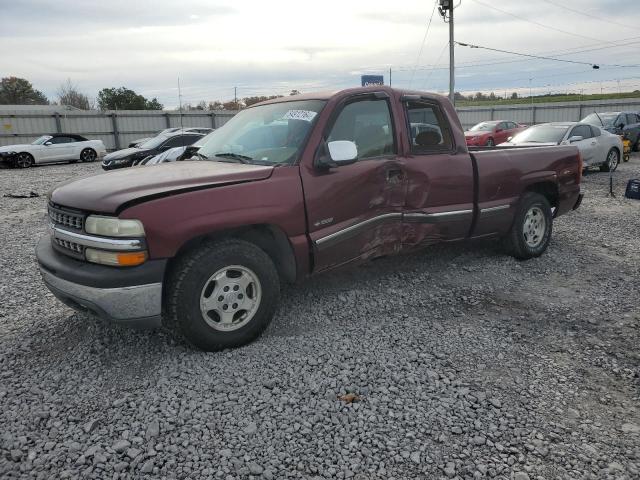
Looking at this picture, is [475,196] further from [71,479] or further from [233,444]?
[71,479]

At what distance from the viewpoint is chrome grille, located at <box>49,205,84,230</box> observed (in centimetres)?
325

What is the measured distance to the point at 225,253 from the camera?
11.0 feet

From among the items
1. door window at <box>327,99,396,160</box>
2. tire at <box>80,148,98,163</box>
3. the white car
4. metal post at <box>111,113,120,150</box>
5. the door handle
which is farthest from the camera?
metal post at <box>111,113,120,150</box>

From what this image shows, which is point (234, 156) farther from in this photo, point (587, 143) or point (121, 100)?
point (121, 100)

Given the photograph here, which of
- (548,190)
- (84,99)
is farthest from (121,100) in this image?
(548,190)

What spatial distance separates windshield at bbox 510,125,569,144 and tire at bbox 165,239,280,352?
11.0 metres

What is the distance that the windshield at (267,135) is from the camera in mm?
3904

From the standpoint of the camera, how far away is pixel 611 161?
14383 millimetres

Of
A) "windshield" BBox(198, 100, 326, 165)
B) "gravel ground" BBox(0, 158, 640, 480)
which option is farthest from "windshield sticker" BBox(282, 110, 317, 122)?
"gravel ground" BBox(0, 158, 640, 480)

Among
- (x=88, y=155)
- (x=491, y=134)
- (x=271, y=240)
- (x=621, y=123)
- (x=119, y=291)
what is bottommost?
(x=119, y=291)

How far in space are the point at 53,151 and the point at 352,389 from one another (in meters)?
21.5

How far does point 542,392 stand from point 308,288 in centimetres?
235

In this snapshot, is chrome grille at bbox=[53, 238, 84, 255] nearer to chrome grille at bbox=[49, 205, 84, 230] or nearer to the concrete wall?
chrome grille at bbox=[49, 205, 84, 230]

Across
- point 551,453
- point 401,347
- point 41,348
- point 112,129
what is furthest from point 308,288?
point 112,129
